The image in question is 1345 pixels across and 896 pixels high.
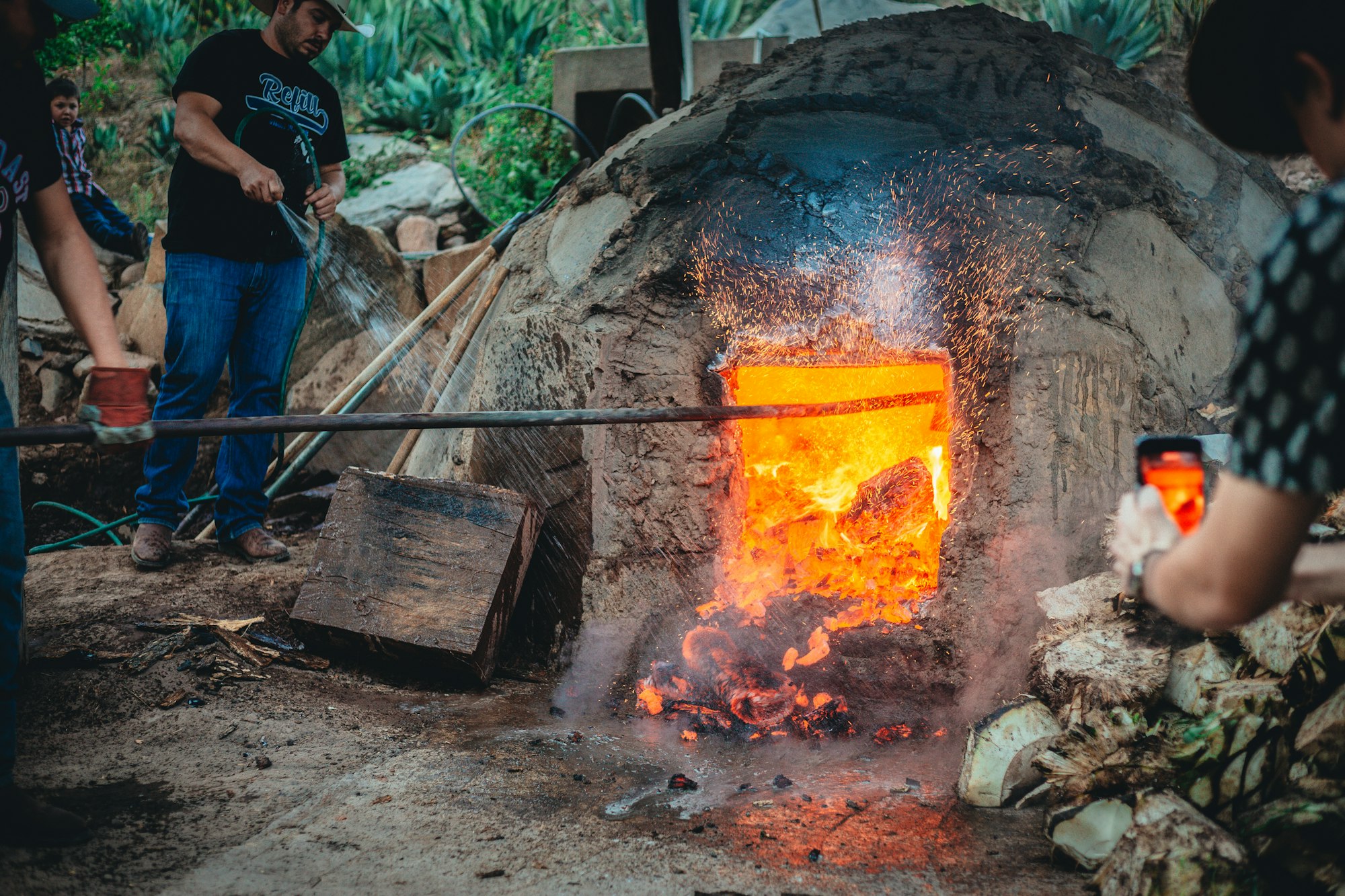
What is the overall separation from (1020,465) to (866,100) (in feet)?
4.33

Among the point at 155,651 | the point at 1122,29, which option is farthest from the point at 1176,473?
the point at 1122,29

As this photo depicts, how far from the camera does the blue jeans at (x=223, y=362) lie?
3430mm

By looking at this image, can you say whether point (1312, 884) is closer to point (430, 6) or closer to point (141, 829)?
point (141, 829)

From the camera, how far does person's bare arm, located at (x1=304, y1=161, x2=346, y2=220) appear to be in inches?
143

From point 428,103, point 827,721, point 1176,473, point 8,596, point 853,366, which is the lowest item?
point 827,721

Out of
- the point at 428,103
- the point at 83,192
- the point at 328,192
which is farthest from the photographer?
the point at 428,103

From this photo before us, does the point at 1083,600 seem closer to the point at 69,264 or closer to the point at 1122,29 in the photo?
the point at 69,264

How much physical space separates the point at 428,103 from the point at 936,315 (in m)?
7.47

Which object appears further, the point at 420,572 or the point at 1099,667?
the point at 420,572

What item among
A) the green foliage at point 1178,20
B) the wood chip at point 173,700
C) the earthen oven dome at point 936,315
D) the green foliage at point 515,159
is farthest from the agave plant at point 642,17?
the wood chip at point 173,700

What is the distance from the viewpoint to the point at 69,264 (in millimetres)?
2059

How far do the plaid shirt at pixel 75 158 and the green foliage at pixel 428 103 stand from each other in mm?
2972

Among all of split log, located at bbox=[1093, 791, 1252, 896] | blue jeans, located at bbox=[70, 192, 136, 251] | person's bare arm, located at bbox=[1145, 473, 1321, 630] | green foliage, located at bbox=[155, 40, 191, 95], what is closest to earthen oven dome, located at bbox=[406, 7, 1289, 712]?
split log, located at bbox=[1093, 791, 1252, 896]

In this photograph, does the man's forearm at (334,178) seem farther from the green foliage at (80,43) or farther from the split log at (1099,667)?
the green foliage at (80,43)
